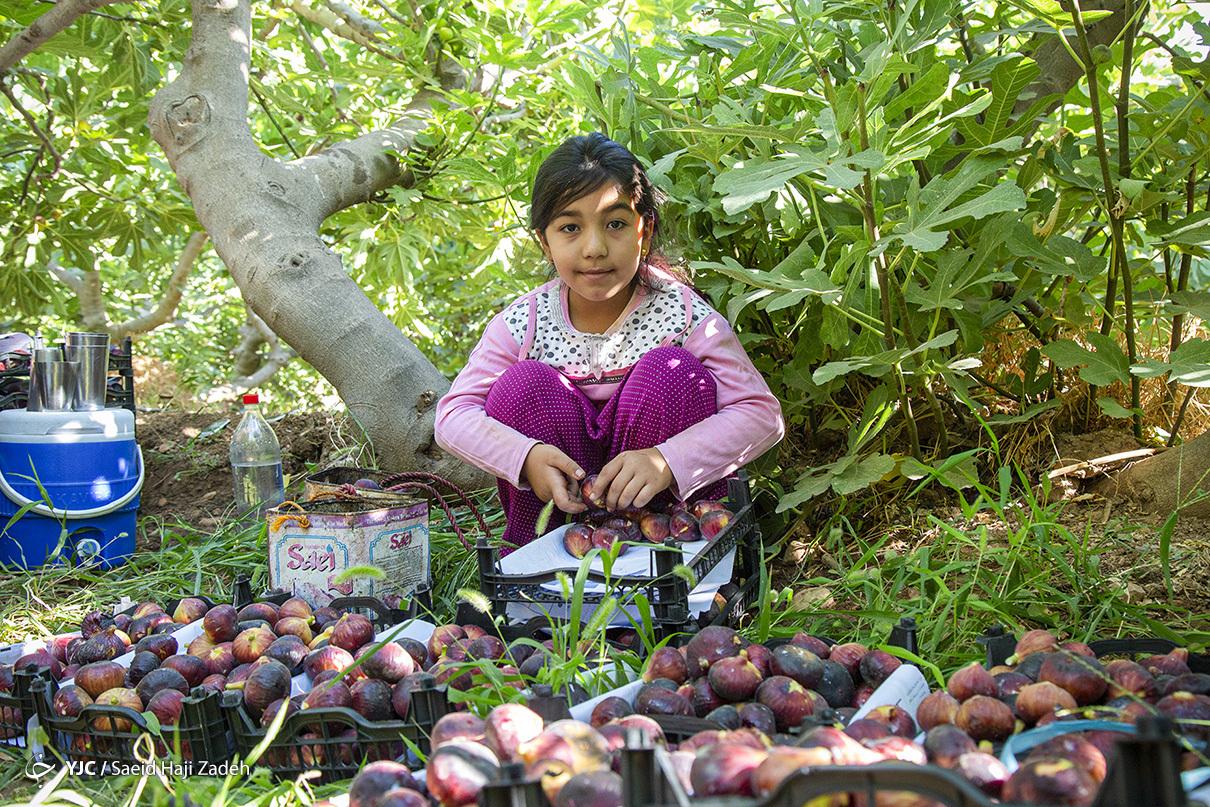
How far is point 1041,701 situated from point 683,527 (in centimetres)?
92

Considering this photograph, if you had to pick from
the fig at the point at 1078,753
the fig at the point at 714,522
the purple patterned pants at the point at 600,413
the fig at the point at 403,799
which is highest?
the purple patterned pants at the point at 600,413

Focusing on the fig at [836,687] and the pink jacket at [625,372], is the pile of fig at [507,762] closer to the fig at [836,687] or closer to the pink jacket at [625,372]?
the fig at [836,687]

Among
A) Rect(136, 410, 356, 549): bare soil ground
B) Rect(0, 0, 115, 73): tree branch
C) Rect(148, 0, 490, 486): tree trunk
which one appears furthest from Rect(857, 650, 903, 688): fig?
Rect(0, 0, 115, 73): tree branch

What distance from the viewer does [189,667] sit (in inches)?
60.9

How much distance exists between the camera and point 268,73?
4.67 meters

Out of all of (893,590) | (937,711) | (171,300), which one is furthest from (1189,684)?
(171,300)

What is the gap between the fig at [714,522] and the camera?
1942mm

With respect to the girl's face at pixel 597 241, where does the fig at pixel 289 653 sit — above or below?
below

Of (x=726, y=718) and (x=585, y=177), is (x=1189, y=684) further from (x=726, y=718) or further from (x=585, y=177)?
(x=585, y=177)

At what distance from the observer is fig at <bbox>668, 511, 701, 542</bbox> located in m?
1.96

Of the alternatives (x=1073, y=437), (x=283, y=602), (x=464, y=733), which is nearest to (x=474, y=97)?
(x=283, y=602)

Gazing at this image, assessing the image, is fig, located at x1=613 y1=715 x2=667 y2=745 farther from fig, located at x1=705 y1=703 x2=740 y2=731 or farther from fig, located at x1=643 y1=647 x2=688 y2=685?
fig, located at x1=643 y1=647 x2=688 y2=685

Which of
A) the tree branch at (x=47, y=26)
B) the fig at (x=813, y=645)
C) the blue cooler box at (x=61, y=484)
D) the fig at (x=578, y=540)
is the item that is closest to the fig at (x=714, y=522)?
the fig at (x=578, y=540)

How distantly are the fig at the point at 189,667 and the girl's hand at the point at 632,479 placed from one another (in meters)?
0.79
